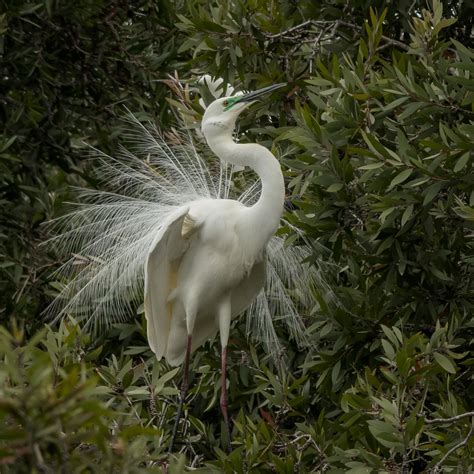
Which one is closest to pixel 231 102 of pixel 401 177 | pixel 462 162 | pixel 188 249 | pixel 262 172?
pixel 262 172

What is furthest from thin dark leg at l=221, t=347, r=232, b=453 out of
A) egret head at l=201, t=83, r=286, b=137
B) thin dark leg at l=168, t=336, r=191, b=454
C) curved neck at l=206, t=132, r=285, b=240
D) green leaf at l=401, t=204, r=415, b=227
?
green leaf at l=401, t=204, r=415, b=227

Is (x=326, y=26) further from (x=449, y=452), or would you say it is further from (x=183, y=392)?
(x=449, y=452)

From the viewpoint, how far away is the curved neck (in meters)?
3.80

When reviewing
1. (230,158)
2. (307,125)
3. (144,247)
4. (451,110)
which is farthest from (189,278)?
(451,110)

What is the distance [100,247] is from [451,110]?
1374 millimetres

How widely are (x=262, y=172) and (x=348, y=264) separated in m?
0.42

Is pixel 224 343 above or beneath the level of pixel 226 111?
beneath

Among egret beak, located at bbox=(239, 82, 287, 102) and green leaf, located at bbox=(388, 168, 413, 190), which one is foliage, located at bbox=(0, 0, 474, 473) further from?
egret beak, located at bbox=(239, 82, 287, 102)

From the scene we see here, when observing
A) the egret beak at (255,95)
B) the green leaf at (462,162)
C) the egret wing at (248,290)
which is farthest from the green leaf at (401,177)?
the egret wing at (248,290)

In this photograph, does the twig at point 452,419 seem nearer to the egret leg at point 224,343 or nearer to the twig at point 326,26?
the egret leg at point 224,343

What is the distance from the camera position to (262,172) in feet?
12.5

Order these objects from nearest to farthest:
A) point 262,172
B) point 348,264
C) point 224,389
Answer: point 262,172 < point 348,264 < point 224,389

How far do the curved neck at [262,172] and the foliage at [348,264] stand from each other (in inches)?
2.0

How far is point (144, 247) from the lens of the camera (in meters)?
4.11
